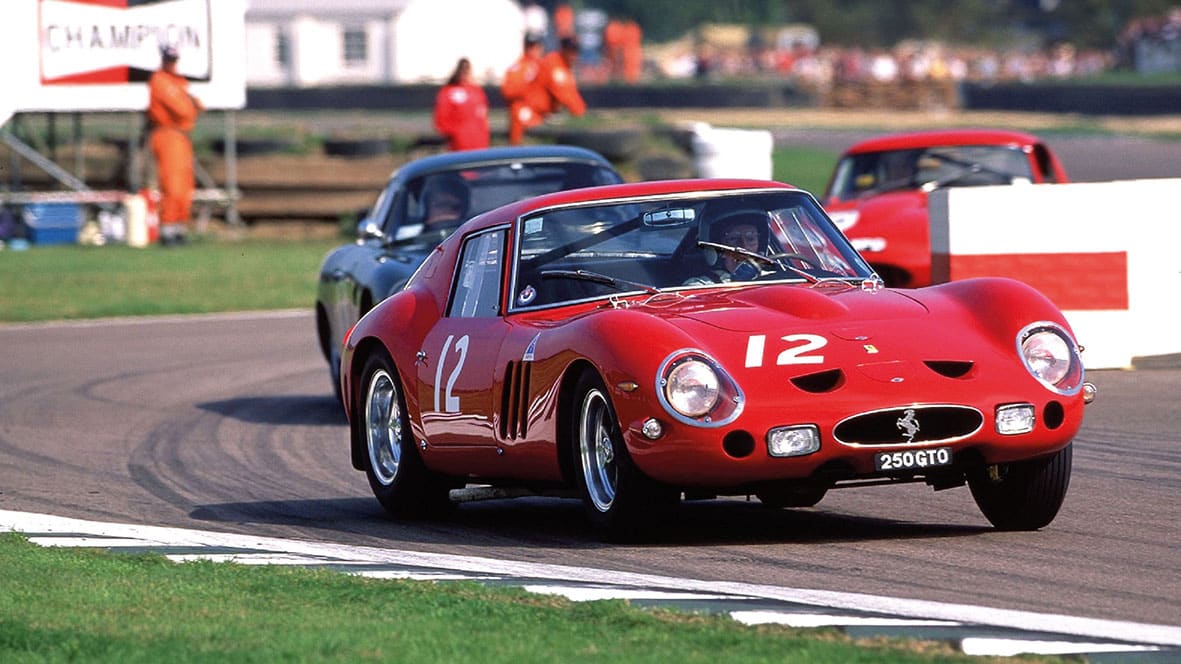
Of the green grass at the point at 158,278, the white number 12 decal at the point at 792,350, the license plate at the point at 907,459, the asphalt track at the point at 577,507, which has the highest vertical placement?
the white number 12 decal at the point at 792,350

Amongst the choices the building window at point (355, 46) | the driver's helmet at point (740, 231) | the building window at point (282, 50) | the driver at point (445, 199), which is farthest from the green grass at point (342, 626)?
the building window at point (355, 46)

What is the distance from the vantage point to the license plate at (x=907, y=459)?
6898 mm

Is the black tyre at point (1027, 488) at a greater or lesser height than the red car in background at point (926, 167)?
lesser

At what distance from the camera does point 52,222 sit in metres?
28.3

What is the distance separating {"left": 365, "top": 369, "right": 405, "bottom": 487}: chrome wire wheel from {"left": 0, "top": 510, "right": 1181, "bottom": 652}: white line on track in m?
1.00

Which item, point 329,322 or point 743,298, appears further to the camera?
point 329,322

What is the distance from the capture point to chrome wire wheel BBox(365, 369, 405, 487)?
884cm

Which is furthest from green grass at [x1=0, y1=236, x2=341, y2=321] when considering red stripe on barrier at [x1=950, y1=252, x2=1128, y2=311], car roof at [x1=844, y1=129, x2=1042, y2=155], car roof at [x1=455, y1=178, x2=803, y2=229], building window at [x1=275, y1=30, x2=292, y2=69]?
building window at [x1=275, y1=30, x2=292, y2=69]

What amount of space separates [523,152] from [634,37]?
64505 mm

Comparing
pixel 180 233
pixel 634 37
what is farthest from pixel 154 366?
pixel 634 37

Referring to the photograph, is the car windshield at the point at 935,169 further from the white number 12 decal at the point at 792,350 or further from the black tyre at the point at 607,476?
the white number 12 decal at the point at 792,350

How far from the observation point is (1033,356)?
285 inches

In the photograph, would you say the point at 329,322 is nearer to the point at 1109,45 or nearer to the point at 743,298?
the point at 743,298

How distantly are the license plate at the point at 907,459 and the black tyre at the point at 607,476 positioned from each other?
0.68 m
